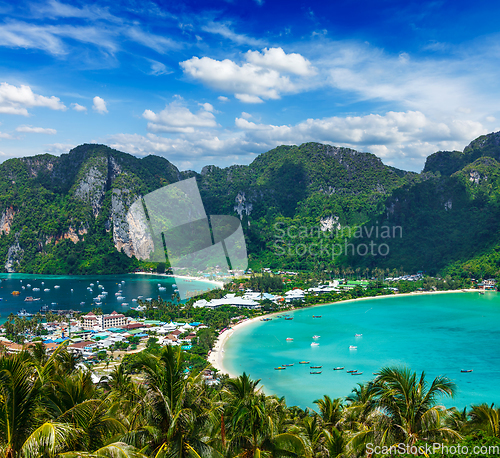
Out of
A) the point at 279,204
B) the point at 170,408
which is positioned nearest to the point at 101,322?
the point at 170,408

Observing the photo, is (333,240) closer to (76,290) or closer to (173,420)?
(76,290)

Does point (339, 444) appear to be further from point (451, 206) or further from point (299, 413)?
point (451, 206)

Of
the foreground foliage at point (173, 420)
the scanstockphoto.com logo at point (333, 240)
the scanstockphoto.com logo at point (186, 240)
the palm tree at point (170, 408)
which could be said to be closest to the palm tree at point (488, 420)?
the foreground foliage at point (173, 420)

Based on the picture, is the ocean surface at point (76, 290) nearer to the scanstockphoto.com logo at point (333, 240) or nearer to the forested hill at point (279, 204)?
the forested hill at point (279, 204)

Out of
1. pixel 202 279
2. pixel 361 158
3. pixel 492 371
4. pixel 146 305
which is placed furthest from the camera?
pixel 361 158

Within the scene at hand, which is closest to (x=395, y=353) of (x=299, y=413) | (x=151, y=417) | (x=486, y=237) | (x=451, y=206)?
(x=299, y=413)
